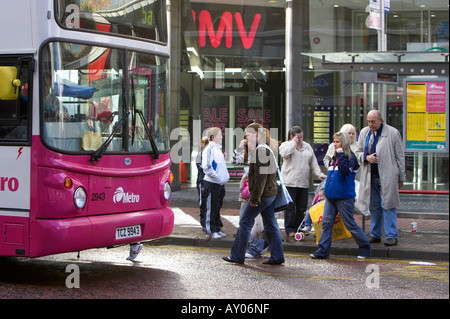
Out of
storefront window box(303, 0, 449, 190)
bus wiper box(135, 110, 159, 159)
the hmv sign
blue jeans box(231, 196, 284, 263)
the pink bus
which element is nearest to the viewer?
the pink bus

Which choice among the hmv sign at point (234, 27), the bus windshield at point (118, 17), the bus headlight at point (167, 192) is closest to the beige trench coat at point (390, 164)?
the bus headlight at point (167, 192)

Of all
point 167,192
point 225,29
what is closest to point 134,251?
point 167,192

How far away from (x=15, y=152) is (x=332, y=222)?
13.5 ft

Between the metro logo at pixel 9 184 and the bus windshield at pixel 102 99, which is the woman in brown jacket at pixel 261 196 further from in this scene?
the metro logo at pixel 9 184

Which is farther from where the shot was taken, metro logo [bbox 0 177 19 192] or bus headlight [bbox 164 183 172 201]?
bus headlight [bbox 164 183 172 201]

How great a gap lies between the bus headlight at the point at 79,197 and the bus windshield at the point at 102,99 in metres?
0.41

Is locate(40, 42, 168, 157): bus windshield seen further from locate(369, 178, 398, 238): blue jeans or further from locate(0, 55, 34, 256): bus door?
locate(369, 178, 398, 238): blue jeans

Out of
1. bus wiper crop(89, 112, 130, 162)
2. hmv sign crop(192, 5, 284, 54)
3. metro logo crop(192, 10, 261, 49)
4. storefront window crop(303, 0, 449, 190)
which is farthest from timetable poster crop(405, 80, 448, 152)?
metro logo crop(192, 10, 261, 49)

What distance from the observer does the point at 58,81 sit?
7020mm

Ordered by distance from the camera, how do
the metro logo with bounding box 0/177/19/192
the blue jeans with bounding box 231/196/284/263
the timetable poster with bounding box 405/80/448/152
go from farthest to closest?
the timetable poster with bounding box 405/80/448/152 < the blue jeans with bounding box 231/196/284/263 < the metro logo with bounding box 0/177/19/192

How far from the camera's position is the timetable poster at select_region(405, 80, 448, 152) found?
11375mm

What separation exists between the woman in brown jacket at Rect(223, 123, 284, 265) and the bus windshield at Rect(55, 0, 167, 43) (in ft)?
5.67

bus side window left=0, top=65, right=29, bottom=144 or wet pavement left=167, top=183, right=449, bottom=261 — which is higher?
bus side window left=0, top=65, right=29, bottom=144

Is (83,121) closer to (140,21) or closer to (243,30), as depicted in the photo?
(140,21)
